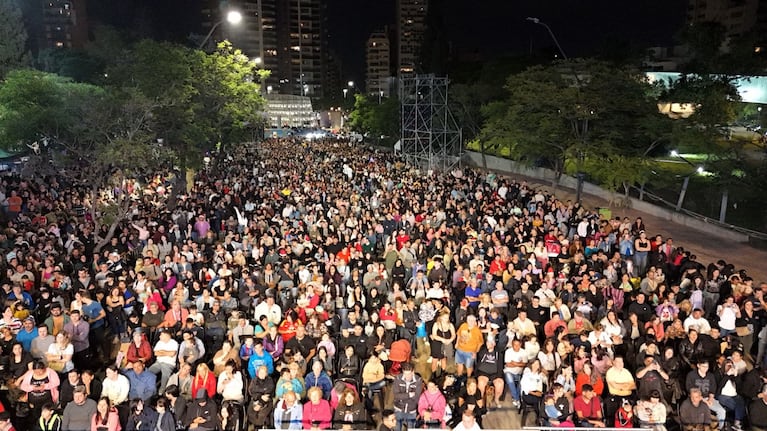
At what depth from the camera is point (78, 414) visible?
19.5 feet

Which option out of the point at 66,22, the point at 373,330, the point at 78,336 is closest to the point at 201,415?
the point at 373,330

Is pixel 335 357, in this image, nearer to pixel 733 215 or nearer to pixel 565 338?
pixel 565 338

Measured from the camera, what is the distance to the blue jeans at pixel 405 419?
6.46 meters

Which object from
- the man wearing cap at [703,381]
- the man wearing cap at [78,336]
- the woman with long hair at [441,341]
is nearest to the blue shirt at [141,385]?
the man wearing cap at [78,336]

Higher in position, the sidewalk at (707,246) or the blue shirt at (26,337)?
the blue shirt at (26,337)

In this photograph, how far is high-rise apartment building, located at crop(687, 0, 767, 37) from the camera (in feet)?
324

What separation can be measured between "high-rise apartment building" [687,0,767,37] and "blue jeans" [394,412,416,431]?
338ft

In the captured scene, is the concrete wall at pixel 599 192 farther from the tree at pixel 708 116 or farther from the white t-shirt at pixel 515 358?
the white t-shirt at pixel 515 358

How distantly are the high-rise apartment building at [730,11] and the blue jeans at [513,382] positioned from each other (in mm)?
101807

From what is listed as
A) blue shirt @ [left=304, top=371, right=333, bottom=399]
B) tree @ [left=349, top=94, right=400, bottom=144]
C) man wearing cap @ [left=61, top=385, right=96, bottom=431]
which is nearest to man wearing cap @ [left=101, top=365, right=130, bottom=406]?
man wearing cap @ [left=61, top=385, right=96, bottom=431]

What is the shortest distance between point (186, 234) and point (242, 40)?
490ft

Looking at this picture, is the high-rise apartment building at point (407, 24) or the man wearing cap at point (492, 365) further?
the high-rise apartment building at point (407, 24)

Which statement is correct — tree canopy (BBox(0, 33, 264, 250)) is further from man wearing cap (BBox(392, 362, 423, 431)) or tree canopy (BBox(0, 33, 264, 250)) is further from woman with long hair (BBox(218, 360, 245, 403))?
man wearing cap (BBox(392, 362, 423, 431))

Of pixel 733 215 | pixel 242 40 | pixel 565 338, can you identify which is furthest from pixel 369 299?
pixel 242 40
